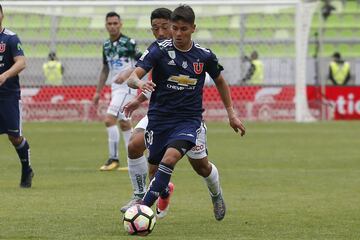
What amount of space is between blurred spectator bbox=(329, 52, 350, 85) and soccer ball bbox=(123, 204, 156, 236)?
22.2 metres

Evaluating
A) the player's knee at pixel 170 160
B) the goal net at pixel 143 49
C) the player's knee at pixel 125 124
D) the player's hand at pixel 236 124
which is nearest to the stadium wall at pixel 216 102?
the goal net at pixel 143 49

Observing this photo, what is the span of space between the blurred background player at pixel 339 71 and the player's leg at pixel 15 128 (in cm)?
1861

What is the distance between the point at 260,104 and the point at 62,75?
576cm

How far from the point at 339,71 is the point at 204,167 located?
2181 centimetres

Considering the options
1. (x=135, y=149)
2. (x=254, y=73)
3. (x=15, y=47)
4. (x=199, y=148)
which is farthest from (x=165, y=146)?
(x=254, y=73)

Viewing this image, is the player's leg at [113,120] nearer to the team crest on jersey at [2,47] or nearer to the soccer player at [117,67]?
the soccer player at [117,67]

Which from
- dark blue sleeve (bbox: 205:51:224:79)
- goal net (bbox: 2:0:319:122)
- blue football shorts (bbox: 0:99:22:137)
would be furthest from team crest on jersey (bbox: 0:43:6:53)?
goal net (bbox: 2:0:319:122)

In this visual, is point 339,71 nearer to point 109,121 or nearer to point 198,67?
point 109,121

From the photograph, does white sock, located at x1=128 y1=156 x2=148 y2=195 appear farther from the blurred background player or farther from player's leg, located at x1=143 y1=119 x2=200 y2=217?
the blurred background player

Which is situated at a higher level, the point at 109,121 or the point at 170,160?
the point at 170,160

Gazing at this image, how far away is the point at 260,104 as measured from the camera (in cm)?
2870

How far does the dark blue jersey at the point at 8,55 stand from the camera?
12.3 metres

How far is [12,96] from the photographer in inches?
500

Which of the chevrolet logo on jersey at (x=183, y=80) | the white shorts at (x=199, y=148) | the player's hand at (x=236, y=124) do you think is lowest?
the white shorts at (x=199, y=148)
